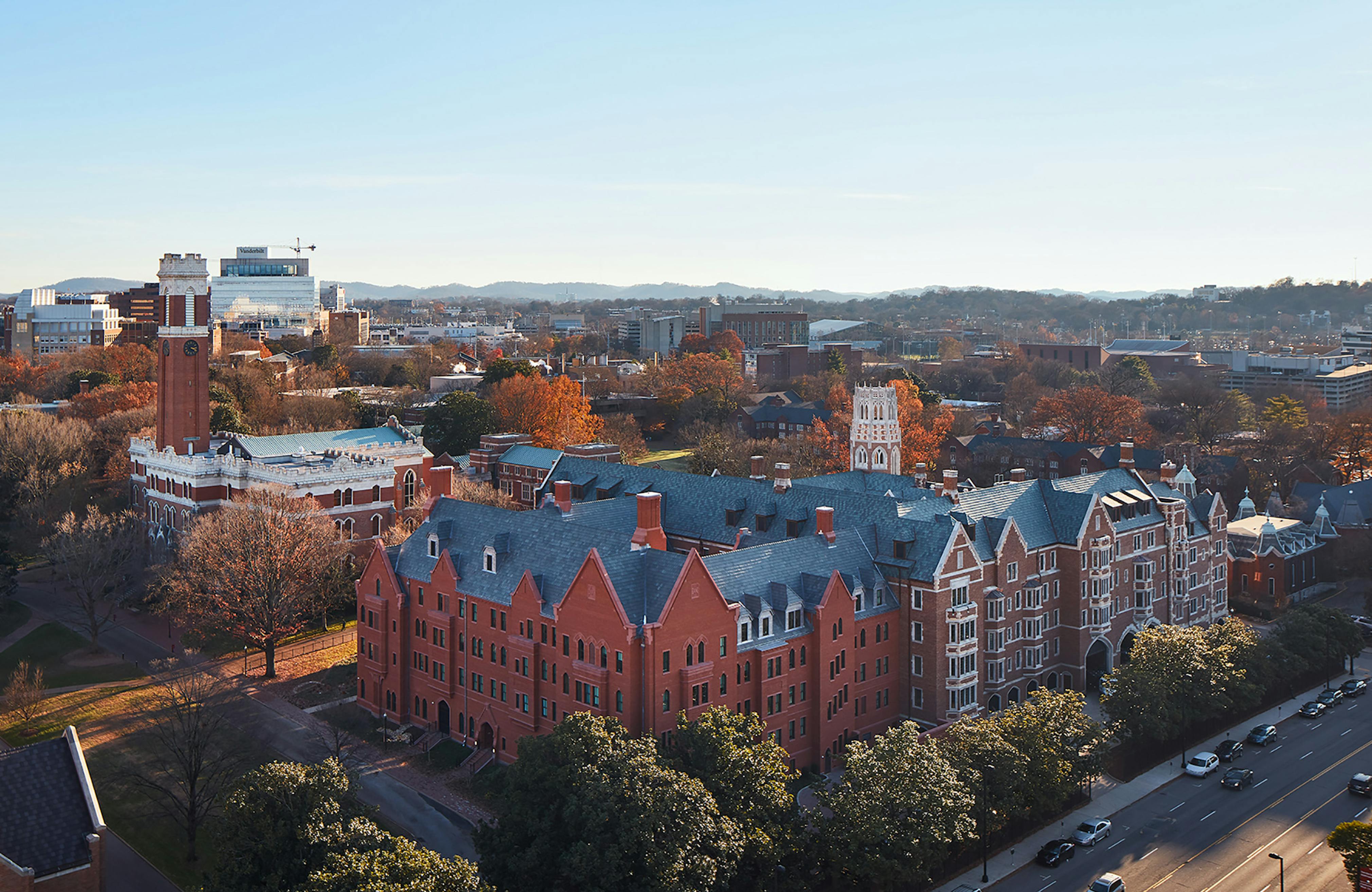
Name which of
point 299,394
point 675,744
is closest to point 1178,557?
point 675,744

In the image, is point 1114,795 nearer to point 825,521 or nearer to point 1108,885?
point 1108,885

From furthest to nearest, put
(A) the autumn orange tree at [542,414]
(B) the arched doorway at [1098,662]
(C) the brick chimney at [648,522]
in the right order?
1. (A) the autumn orange tree at [542,414]
2. (B) the arched doorway at [1098,662]
3. (C) the brick chimney at [648,522]

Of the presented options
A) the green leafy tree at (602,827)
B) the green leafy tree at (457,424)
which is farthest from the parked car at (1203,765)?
the green leafy tree at (457,424)

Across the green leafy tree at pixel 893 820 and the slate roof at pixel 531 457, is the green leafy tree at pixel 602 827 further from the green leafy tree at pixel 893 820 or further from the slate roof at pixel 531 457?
the slate roof at pixel 531 457

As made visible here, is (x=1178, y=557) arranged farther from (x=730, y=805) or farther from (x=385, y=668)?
(x=385, y=668)

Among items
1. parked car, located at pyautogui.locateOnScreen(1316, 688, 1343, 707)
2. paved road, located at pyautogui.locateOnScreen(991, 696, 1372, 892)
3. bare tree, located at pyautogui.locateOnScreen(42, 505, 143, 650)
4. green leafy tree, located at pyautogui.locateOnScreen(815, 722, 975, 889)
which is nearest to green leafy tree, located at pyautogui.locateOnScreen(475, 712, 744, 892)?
green leafy tree, located at pyautogui.locateOnScreen(815, 722, 975, 889)
